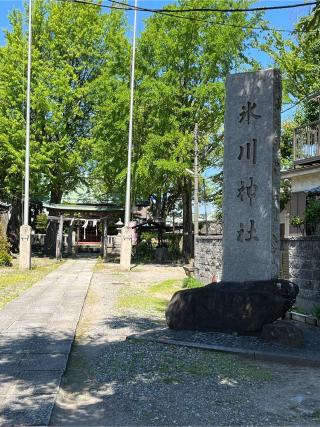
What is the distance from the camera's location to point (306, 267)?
10.1m

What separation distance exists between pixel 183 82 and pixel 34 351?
21.4m

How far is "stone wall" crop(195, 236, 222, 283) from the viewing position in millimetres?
15429

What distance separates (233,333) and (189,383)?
7.27ft

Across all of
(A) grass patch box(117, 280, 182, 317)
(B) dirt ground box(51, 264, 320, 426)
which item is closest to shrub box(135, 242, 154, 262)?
(A) grass patch box(117, 280, 182, 317)

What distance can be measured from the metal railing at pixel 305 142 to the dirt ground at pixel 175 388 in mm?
11341

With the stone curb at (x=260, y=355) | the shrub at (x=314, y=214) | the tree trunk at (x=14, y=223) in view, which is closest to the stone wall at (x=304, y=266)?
the shrub at (x=314, y=214)

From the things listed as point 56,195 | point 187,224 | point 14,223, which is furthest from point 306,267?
point 14,223

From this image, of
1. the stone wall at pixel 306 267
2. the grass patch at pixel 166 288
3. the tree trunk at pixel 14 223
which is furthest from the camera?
the tree trunk at pixel 14 223

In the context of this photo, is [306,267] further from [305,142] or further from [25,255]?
[25,255]

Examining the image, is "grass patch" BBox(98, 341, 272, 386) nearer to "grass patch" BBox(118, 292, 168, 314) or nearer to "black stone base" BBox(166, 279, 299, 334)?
"black stone base" BBox(166, 279, 299, 334)

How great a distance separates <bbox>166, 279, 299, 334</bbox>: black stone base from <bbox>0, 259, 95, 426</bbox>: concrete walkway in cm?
189

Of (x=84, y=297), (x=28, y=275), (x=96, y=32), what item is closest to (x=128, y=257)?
(x=28, y=275)

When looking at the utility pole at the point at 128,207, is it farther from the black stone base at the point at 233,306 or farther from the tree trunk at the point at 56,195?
the black stone base at the point at 233,306

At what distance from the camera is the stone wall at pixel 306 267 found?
32.0 feet
